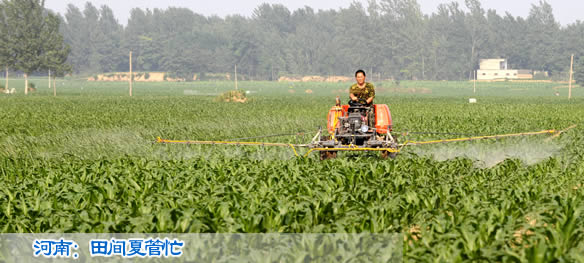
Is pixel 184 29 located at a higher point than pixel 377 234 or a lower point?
higher

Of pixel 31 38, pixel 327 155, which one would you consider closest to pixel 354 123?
pixel 327 155

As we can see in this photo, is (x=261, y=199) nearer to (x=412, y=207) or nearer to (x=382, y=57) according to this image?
(x=412, y=207)

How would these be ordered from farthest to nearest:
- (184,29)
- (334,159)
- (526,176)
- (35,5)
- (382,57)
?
(184,29) → (382,57) → (35,5) → (334,159) → (526,176)

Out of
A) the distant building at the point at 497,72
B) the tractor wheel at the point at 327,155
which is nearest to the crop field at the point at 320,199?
the tractor wheel at the point at 327,155

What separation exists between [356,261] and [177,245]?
1766 millimetres

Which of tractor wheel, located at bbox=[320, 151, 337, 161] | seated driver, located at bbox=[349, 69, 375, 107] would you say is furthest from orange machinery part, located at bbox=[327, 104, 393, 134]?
tractor wheel, located at bbox=[320, 151, 337, 161]

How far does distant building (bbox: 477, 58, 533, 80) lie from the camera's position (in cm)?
15100

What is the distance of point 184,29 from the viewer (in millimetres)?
192250

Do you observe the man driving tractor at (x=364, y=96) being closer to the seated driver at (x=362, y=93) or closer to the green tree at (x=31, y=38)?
the seated driver at (x=362, y=93)

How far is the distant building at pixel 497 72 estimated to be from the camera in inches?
5945

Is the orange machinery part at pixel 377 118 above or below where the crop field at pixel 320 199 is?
above

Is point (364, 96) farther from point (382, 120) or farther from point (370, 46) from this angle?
point (370, 46)

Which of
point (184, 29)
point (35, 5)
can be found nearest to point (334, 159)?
point (35, 5)

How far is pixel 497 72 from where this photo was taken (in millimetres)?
151000
